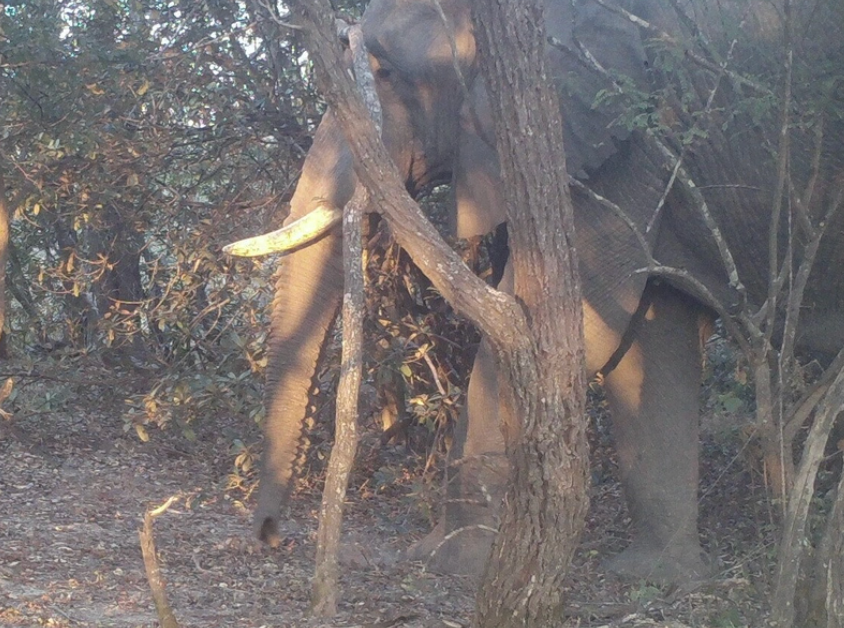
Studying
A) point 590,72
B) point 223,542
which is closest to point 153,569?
point 223,542

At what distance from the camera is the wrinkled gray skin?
5320 millimetres

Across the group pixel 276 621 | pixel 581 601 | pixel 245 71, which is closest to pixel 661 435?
pixel 581 601

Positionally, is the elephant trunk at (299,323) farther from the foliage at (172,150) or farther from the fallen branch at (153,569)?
the fallen branch at (153,569)

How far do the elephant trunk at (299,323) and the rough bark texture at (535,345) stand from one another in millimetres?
1703

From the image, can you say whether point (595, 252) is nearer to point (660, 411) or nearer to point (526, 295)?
point (660, 411)

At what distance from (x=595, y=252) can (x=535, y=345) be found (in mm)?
2134

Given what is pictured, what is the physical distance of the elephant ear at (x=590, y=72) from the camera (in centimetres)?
542

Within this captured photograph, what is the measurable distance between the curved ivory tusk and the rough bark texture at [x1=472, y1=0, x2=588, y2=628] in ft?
4.43

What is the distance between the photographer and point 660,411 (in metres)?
6.02

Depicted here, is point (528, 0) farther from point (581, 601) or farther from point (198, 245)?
point (198, 245)

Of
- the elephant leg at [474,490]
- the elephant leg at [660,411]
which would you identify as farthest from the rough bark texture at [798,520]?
the elephant leg at [660,411]

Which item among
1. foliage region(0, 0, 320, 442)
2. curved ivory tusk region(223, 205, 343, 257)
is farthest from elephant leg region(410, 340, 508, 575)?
foliage region(0, 0, 320, 442)

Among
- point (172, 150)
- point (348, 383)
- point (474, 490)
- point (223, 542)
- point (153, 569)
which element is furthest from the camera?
point (172, 150)

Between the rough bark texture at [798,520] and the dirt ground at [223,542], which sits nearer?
the rough bark texture at [798,520]
